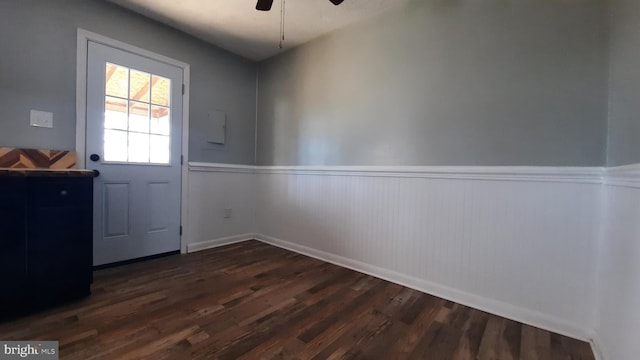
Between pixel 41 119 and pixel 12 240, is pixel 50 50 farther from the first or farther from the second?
pixel 12 240

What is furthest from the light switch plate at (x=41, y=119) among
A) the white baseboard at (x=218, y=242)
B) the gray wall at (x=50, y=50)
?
the white baseboard at (x=218, y=242)

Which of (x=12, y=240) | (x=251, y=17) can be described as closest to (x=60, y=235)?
(x=12, y=240)

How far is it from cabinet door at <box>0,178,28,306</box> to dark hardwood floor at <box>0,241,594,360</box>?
7.5 inches

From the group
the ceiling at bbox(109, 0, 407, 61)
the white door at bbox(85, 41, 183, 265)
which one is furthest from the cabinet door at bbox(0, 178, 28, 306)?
the ceiling at bbox(109, 0, 407, 61)

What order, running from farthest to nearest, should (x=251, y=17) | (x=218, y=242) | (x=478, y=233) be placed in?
(x=218, y=242)
(x=251, y=17)
(x=478, y=233)

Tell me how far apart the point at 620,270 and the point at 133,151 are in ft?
11.3

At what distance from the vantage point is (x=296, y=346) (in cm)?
136

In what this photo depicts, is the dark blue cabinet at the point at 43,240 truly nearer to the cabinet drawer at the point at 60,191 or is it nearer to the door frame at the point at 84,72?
the cabinet drawer at the point at 60,191

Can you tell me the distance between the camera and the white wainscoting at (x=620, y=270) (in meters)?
1.00

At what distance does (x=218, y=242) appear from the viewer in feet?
10.2

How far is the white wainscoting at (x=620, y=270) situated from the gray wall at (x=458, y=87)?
35 cm

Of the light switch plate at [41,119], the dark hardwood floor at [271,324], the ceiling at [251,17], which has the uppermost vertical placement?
the ceiling at [251,17]

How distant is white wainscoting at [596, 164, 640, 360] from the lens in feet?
3.28

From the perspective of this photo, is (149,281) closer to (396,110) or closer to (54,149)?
(54,149)
